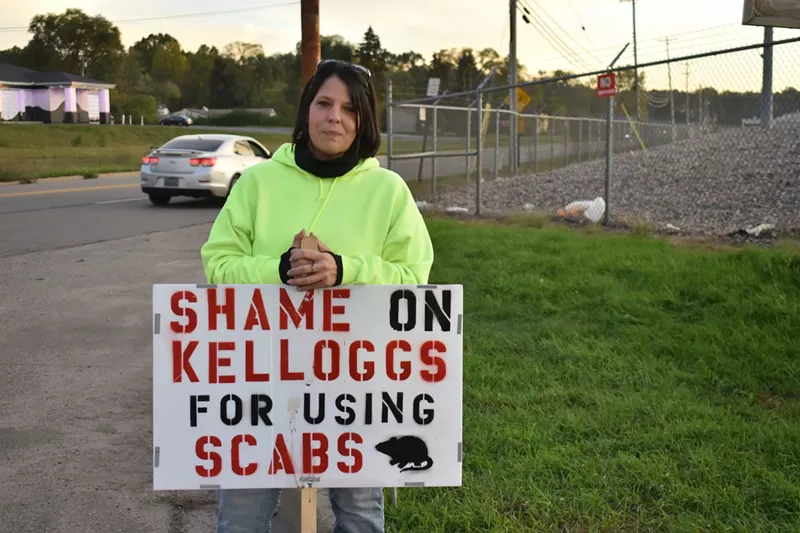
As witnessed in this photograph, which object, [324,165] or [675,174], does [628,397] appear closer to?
[324,165]

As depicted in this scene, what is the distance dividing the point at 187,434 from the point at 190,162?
48.2 ft

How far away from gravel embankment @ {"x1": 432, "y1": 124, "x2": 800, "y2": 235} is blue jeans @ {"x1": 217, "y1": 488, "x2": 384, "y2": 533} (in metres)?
8.51

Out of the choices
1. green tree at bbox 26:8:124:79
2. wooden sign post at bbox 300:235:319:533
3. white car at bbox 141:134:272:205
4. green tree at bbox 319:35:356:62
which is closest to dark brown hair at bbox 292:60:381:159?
wooden sign post at bbox 300:235:319:533

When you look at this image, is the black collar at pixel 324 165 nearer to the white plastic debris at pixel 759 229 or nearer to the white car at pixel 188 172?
the white plastic debris at pixel 759 229

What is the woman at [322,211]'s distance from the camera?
2.49 meters

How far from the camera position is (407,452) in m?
2.55

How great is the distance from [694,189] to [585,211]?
2.94 metres

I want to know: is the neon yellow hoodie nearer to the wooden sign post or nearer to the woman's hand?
the woman's hand

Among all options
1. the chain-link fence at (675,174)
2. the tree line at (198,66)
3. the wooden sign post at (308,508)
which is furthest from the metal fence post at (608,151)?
the tree line at (198,66)

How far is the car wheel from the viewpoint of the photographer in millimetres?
16812

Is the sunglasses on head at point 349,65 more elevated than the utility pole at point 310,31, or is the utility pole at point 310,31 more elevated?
the utility pole at point 310,31

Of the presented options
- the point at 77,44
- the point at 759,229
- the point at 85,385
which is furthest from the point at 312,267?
the point at 77,44

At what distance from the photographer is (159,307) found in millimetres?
2463

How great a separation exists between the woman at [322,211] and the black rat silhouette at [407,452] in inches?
15.0
